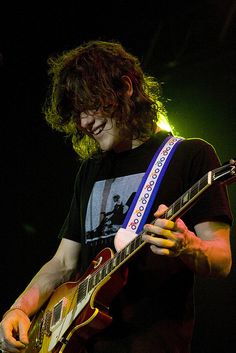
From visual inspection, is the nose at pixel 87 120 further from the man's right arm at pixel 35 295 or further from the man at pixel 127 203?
the man's right arm at pixel 35 295

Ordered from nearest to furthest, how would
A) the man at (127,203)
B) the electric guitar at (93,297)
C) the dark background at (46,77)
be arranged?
the electric guitar at (93,297), the man at (127,203), the dark background at (46,77)

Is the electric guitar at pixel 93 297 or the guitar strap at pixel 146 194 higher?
the guitar strap at pixel 146 194

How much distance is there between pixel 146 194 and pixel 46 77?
2.42 meters

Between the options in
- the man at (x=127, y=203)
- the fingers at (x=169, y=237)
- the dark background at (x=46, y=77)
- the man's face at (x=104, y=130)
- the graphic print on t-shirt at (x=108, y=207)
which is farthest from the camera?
the dark background at (x=46, y=77)

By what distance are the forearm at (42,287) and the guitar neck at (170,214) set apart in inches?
17.4

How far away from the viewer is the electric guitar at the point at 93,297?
5.00 ft

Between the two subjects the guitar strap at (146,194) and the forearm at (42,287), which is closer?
the guitar strap at (146,194)

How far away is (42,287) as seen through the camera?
2352 millimetres

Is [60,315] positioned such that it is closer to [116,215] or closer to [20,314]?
[20,314]

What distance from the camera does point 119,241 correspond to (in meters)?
1.88

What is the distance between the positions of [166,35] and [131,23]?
32 cm

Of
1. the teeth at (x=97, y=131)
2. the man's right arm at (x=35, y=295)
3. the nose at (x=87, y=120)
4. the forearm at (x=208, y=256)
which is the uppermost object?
the nose at (x=87, y=120)

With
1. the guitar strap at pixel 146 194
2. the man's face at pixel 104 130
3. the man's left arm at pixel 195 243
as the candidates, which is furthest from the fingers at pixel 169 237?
the man's face at pixel 104 130

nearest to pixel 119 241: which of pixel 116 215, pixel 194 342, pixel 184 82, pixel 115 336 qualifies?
pixel 116 215
